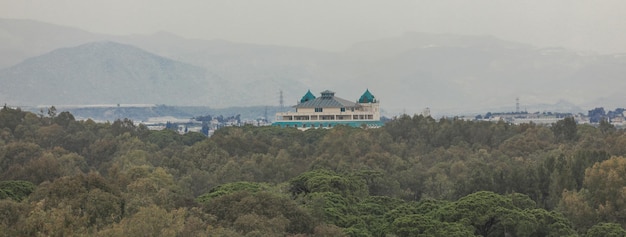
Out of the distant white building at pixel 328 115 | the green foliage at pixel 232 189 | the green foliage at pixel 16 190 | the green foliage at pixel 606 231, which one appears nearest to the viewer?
the green foliage at pixel 606 231

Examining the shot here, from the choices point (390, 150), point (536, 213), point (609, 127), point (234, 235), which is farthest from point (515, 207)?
point (609, 127)

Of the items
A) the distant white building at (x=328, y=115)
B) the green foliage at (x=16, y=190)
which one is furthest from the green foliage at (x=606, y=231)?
the distant white building at (x=328, y=115)

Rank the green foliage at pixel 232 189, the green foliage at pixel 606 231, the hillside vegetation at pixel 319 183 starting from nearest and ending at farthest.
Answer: the hillside vegetation at pixel 319 183 < the green foliage at pixel 606 231 < the green foliage at pixel 232 189

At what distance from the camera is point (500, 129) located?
99062 millimetres

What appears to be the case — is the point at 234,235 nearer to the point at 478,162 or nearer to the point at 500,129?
the point at 478,162

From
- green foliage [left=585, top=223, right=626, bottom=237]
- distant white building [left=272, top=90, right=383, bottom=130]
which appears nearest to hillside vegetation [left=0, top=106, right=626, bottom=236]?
green foliage [left=585, top=223, right=626, bottom=237]

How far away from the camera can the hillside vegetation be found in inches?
1625

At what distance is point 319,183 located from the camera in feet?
183

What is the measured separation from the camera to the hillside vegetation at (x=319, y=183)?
4128 cm

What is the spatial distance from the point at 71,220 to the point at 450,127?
214ft

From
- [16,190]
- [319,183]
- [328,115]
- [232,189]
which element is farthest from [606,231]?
[328,115]

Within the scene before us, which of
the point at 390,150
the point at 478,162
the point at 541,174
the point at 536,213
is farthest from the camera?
the point at 390,150

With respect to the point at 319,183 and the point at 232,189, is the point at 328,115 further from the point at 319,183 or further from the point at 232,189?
the point at 232,189

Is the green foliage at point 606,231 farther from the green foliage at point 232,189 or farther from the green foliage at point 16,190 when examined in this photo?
the green foliage at point 16,190
